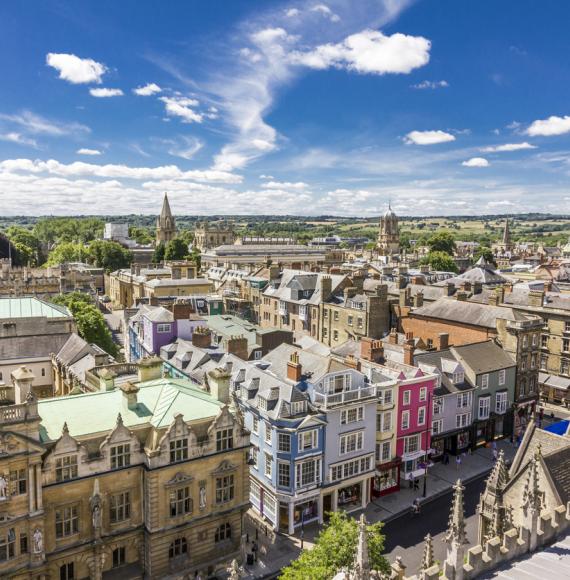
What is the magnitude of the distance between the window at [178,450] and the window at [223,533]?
552 cm

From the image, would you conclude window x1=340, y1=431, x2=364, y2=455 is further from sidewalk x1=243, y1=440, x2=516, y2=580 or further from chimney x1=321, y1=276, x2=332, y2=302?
chimney x1=321, y1=276, x2=332, y2=302

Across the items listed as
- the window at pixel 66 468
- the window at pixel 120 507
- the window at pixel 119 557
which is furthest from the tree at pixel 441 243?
the window at pixel 66 468

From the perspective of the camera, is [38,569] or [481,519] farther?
[481,519]

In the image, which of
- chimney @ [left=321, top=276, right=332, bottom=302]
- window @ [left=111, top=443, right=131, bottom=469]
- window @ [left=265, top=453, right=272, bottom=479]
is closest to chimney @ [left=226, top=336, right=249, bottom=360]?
window @ [left=265, top=453, right=272, bottom=479]

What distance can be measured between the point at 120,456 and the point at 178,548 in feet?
21.9

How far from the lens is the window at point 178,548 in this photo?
97.4 feet

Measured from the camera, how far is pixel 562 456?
27031 millimetres

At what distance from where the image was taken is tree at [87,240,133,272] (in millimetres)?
153500

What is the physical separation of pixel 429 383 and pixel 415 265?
106m

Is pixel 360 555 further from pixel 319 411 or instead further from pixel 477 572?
pixel 319 411

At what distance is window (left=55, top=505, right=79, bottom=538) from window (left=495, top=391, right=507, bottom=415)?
39651 mm

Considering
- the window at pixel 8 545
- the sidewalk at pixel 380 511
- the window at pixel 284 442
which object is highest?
Result: the window at pixel 284 442

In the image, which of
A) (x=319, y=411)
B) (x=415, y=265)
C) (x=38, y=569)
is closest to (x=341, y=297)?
(x=319, y=411)

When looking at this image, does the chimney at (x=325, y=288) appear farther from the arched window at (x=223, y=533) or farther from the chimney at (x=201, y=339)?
the arched window at (x=223, y=533)
